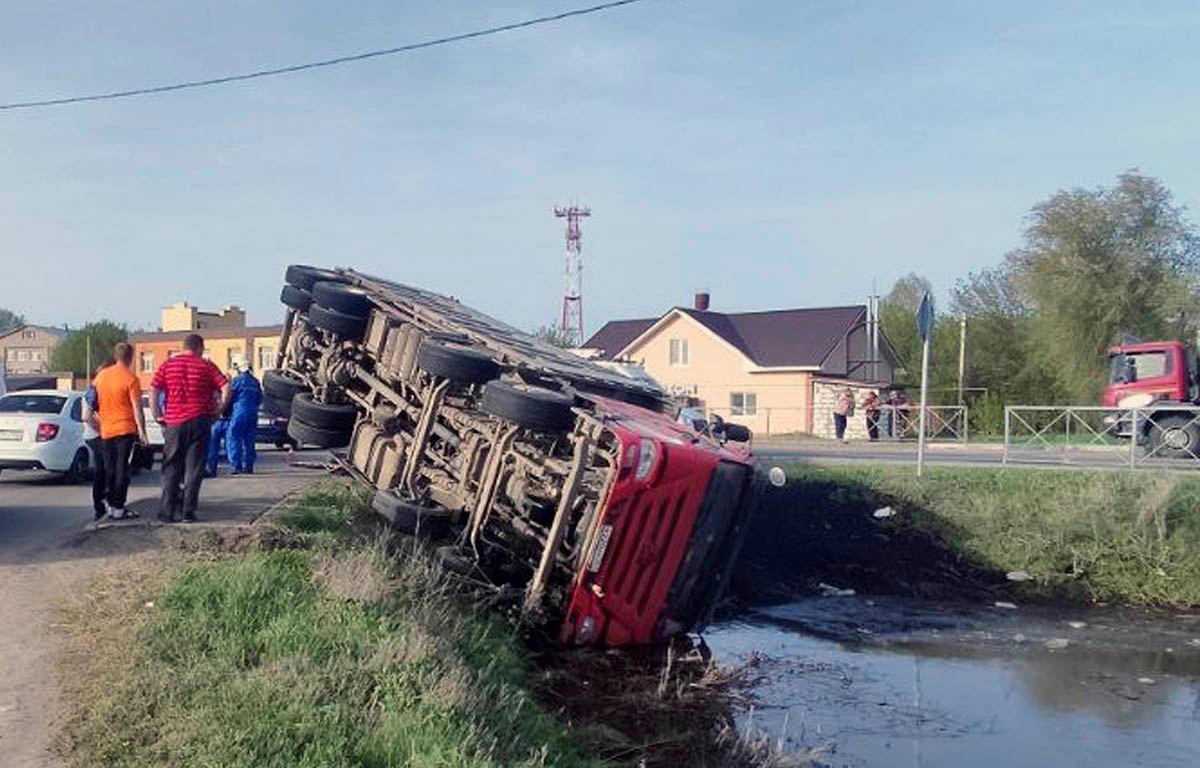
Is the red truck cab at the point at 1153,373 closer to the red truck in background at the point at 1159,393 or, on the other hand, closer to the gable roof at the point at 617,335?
the red truck in background at the point at 1159,393

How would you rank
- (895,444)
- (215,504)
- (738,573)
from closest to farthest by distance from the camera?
(215,504) < (738,573) < (895,444)

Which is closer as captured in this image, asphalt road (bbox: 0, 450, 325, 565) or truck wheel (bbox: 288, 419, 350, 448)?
asphalt road (bbox: 0, 450, 325, 565)

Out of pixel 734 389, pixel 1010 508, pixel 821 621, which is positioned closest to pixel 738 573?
pixel 821 621

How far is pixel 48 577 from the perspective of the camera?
7.91 m

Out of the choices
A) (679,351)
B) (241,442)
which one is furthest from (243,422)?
(679,351)

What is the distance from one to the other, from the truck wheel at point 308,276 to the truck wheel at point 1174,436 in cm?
1377

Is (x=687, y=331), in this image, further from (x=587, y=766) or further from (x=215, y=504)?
(x=587, y=766)

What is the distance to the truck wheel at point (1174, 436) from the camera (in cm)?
1908

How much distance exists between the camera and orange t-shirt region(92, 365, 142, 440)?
31.6ft

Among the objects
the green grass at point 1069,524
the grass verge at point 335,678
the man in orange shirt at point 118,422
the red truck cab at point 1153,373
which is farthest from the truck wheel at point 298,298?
the red truck cab at point 1153,373

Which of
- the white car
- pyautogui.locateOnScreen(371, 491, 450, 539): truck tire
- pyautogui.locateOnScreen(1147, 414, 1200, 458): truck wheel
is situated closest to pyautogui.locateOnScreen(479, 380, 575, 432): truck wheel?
pyautogui.locateOnScreen(371, 491, 450, 539): truck tire

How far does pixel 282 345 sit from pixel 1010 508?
9.01m

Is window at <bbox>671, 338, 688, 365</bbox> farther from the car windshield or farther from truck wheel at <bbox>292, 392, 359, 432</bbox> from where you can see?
truck wheel at <bbox>292, 392, 359, 432</bbox>

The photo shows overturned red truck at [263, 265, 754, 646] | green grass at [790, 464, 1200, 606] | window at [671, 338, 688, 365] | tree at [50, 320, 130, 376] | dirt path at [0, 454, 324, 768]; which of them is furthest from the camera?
tree at [50, 320, 130, 376]
